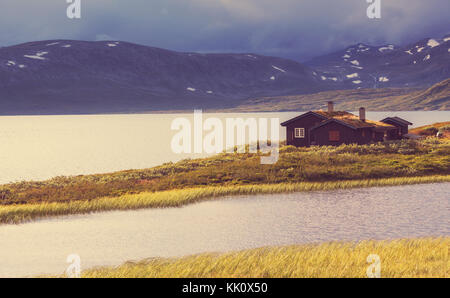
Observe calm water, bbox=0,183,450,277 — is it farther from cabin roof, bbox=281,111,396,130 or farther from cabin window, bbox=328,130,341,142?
cabin window, bbox=328,130,341,142

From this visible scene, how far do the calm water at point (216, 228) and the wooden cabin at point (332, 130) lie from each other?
3303 centimetres

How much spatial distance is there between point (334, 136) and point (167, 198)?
40830mm

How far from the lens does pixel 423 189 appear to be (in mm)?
43781

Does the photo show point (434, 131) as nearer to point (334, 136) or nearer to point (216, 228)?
point (334, 136)

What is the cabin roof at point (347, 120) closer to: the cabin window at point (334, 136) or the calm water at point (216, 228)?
the cabin window at point (334, 136)

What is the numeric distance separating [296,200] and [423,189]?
11681 mm

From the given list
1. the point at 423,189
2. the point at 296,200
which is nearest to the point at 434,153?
the point at 423,189

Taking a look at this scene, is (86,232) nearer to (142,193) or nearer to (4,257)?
(4,257)

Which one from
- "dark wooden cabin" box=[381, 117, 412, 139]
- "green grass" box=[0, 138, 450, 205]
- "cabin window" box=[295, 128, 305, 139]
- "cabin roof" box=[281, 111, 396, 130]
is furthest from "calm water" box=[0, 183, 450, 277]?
"dark wooden cabin" box=[381, 117, 412, 139]

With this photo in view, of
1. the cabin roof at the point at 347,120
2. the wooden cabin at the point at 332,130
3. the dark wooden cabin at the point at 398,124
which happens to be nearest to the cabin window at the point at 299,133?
the wooden cabin at the point at 332,130

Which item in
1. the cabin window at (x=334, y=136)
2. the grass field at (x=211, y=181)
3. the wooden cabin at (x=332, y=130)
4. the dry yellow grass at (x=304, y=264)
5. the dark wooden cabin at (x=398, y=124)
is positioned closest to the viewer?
the dry yellow grass at (x=304, y=264)

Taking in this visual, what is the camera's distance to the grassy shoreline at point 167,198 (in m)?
35.7
